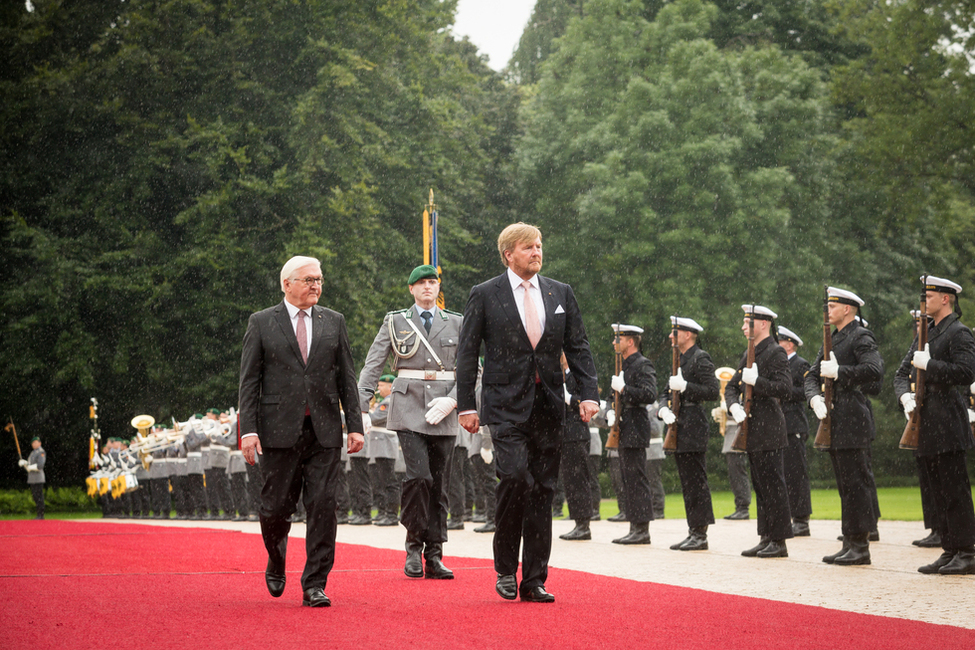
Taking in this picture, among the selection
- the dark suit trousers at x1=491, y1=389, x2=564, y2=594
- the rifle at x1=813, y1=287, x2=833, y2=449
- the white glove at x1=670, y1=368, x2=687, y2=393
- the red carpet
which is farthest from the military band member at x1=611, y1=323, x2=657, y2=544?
the dark suit trousers at x1=491, y1=389, x2=564, y2=594

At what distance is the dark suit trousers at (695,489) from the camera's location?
1184 cm

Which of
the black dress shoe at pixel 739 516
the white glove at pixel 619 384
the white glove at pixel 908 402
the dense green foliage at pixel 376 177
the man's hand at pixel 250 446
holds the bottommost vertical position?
the black dress shoe at pixel 739 516

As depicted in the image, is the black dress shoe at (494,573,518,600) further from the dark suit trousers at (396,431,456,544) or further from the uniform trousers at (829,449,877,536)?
the uniform trousers at (829,449,877,536)

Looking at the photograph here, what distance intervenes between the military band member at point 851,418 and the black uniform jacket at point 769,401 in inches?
32.6

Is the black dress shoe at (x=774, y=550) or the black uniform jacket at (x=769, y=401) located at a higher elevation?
the black uniform jacket at (x=769, y=401)

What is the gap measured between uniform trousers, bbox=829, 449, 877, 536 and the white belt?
3246mm

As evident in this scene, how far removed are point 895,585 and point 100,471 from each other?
2387cm

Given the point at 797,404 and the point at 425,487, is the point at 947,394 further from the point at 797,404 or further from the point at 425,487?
the point at 797,404

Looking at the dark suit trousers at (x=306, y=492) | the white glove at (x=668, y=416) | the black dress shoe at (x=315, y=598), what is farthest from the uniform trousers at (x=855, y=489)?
the black dress shoe at (x=315, y=598)

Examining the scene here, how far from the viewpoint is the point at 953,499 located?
927cm

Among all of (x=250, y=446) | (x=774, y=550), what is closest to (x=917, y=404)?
(x=774, y=550)

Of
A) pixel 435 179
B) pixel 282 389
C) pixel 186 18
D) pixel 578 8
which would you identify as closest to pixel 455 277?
pixel 435 179

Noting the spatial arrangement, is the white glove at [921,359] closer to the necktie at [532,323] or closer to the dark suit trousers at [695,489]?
the dark suit trousers at [695,489]

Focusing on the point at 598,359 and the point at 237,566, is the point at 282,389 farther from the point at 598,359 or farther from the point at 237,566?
the point at 598,359
